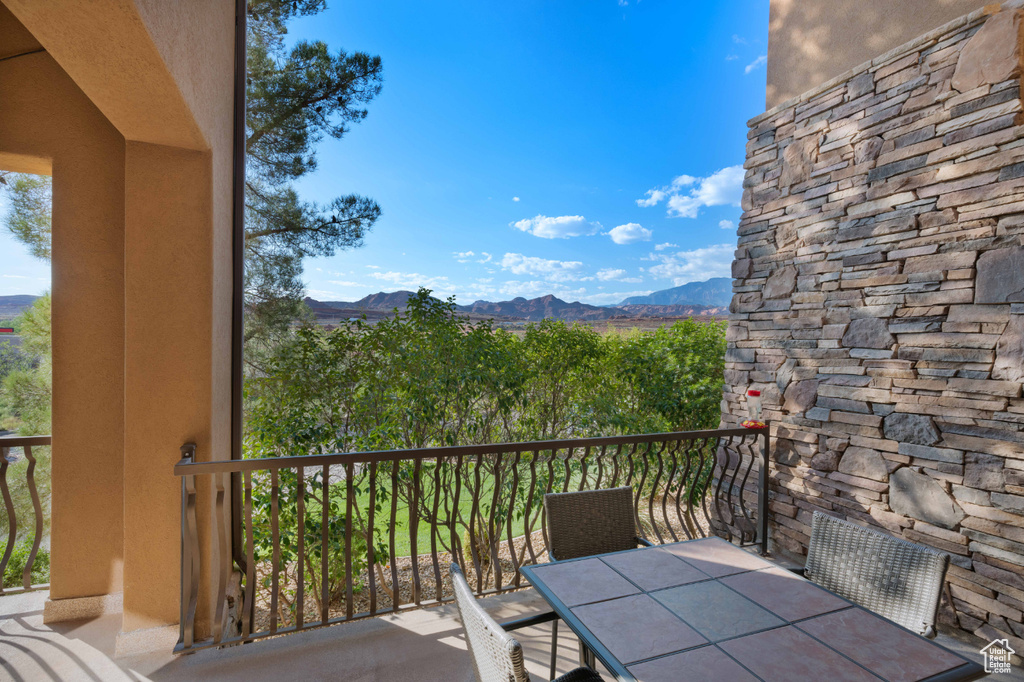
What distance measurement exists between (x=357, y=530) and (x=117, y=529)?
148cm

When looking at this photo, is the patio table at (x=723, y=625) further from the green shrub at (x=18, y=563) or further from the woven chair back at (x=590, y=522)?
the green shrub at (x=18, y=563)

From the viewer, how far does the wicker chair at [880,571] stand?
1512 mm

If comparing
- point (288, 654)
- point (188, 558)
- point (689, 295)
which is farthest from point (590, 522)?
point (689, 295)

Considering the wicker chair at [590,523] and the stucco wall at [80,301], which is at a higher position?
the stucco wall at [80,301]

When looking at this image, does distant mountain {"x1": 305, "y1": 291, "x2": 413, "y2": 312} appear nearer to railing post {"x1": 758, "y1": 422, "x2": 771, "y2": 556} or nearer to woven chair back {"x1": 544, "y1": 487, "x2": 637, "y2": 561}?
woven chair back {"x1": 544, "y1": 487, "x2": 637, "y2": 561}

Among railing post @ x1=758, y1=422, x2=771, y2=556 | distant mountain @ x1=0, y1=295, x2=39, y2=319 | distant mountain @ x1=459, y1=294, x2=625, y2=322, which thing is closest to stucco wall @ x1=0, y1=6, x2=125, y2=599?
distant mountain @ x1=0, y1=295, x2=39, y2=319

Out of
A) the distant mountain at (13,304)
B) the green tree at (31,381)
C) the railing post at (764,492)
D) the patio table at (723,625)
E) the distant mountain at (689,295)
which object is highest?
the distant mountain at (689,295)

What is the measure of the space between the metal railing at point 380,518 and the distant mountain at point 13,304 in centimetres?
172

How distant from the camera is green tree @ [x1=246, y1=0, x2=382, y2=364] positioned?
13.3 ft

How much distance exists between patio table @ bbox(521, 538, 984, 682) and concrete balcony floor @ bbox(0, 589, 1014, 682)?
70 cm

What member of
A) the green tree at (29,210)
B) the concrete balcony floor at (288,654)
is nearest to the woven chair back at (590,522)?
the concrete balcony floor at (288,654)

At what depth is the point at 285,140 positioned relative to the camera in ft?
13.9

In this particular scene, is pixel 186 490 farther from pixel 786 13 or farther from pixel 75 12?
pixel 786 13

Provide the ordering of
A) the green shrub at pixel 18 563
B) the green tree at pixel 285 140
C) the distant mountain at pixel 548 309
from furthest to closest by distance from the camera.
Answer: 1. the distant mountain at pixel 548 309
2. the green tree at pixel 285 140
3. the green shrub at pixel 18 563
